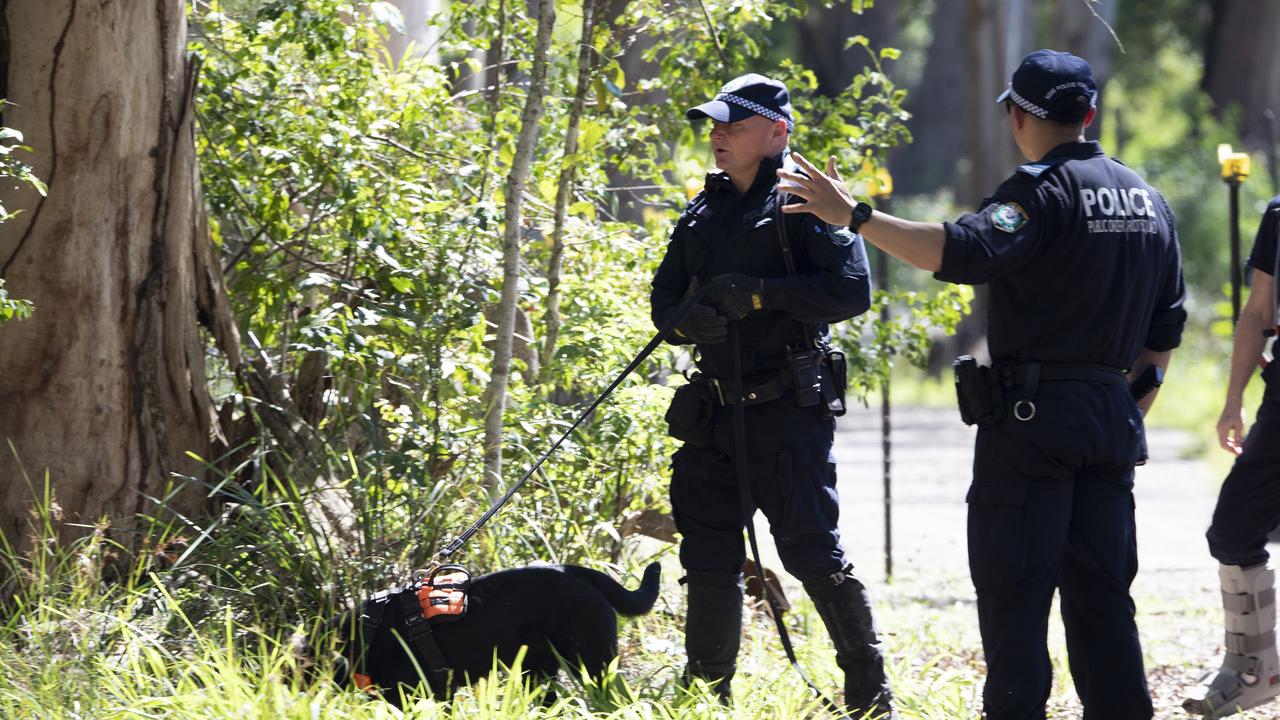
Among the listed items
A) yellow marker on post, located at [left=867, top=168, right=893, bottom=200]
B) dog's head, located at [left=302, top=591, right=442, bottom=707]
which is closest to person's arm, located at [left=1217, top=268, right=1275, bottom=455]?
yellow marker on post, located at [left=867, top=168, right=893, bottom=200]

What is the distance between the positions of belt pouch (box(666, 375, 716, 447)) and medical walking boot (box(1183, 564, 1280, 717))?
1.82 meters

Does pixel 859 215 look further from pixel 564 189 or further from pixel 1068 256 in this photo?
pixel 564 189

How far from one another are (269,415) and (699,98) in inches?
86.2

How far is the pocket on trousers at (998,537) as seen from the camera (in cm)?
366

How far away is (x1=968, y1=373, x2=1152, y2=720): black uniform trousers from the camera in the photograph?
11.9 ft

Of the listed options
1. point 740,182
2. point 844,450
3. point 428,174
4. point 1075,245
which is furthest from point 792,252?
point 844,450

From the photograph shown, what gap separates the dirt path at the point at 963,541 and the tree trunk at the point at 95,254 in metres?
Answer: 3.25

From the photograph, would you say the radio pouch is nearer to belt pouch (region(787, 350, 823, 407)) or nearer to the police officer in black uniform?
belt pouch (region(787, 350, 823, 407))

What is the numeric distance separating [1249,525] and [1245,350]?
22.7 inches

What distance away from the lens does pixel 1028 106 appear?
147 inches

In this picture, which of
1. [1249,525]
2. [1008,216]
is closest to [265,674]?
[1008,216]

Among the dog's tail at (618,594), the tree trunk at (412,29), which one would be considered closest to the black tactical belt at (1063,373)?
the dog's tail at (618,594)

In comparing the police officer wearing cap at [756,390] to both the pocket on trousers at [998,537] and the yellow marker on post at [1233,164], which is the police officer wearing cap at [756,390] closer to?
the pocket on trousers at [998,537]

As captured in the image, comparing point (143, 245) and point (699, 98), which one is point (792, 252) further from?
point (143, 245)
